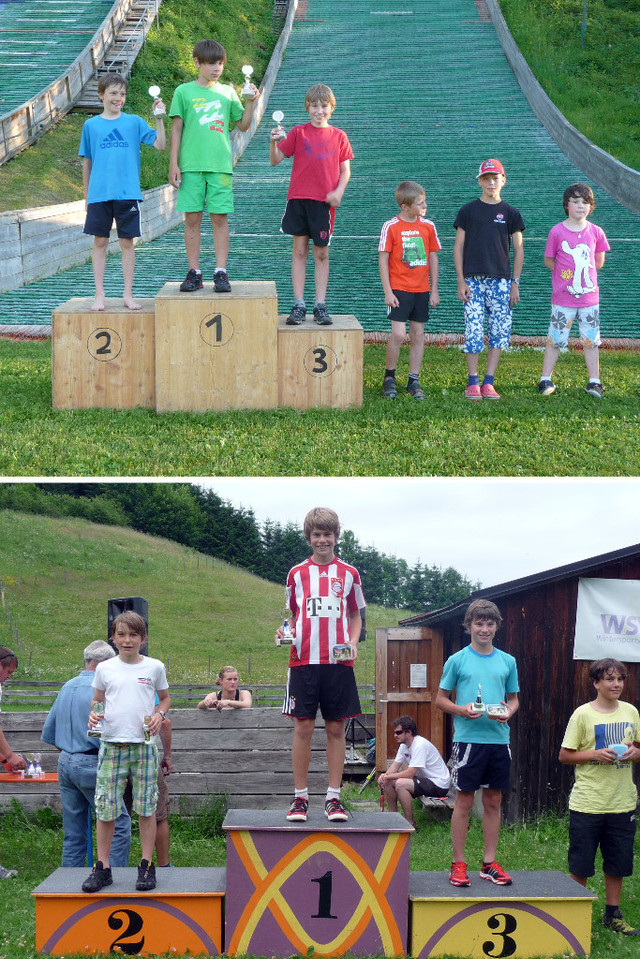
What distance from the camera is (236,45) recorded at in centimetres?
3253

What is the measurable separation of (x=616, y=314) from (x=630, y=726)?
6.80 meters

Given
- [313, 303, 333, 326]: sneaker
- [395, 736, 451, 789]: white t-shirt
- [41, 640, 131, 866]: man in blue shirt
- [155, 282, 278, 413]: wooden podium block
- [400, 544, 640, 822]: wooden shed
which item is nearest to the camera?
[41, 640, 131, 866]: man in blue shirt

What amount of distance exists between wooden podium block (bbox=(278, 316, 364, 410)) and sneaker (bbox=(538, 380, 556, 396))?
60.9 inches

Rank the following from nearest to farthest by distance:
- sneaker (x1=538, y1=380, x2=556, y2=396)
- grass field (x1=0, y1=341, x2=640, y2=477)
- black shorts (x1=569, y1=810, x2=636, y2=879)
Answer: black shorts (x1=569, y1=810, x2=636, y2=879) < grass field (x1=0, y1=341, x2=640, y2=477) < sneaker (x1=538, y1=380, x2=556, y2=396)

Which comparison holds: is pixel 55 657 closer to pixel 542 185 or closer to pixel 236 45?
pixel 542 185

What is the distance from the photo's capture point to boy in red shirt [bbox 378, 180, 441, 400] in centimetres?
801

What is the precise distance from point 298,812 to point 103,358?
162 inches

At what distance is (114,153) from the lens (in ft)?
25.6

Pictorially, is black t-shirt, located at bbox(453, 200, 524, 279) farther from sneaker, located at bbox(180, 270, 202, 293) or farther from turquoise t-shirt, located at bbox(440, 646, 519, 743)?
turquoise t-shirt, located at bbox(440, 646, 519, 743)

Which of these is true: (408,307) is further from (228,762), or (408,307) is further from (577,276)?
(228,762)

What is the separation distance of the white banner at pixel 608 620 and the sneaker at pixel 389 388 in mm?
2769

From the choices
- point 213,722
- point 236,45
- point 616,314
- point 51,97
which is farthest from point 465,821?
point 236,45

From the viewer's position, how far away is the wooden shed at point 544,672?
363 inches

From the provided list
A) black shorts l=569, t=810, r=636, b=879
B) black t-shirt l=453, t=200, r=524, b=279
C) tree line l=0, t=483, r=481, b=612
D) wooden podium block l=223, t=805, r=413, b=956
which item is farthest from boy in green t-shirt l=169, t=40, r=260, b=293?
tree line l=0, t=483, r=481, b=612
